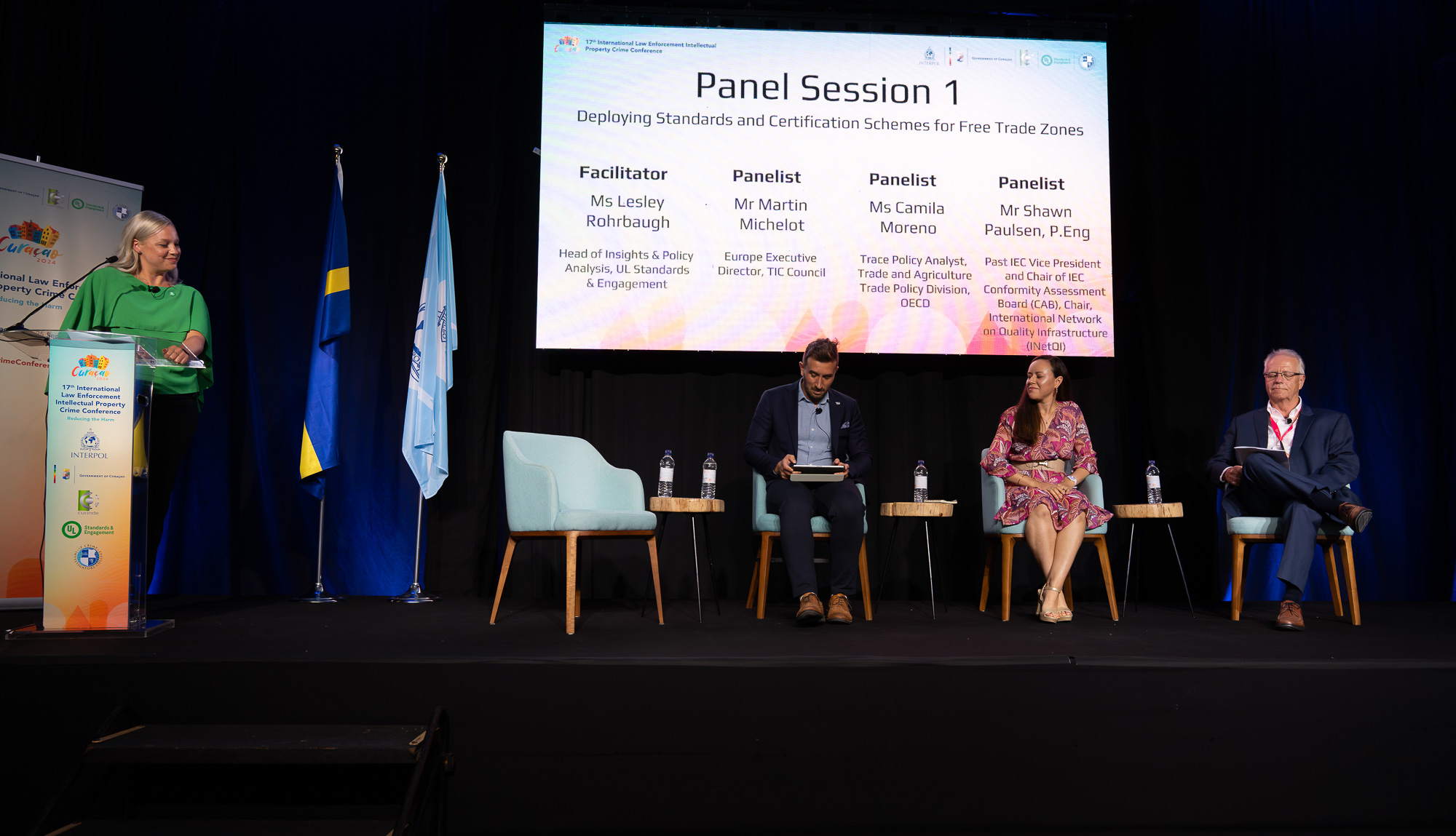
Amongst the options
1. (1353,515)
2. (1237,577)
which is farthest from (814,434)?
(1353,515)

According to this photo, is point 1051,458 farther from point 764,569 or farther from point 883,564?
point 764,569

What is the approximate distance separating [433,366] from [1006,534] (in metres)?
2.56

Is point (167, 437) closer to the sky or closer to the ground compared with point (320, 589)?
closer to the sky

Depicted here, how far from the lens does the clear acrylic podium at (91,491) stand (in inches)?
102

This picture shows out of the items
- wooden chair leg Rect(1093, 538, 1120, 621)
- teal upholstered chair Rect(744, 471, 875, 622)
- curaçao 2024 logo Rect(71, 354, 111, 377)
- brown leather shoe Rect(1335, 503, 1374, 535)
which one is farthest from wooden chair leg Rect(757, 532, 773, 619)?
curaçao 2024 logo Rect(71, 354, 111, 377)

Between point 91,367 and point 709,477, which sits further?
point 709,477

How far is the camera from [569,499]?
3.68 metres

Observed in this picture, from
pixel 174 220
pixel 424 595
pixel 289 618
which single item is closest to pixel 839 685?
pixel 289 618

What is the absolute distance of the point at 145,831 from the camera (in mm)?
1980

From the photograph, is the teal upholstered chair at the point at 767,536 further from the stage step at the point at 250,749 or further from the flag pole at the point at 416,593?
the stage step at the point at 250,749

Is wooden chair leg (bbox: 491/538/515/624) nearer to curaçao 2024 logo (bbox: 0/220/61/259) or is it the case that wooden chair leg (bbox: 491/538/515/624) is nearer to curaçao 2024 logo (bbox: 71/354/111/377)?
curaçao 2024 logo (bbox: 71/354/111/377)

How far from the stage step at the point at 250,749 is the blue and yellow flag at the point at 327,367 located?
1895 millimetres

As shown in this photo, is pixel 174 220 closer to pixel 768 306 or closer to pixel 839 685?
pixel 768 306

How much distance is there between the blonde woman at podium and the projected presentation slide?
1442mm
